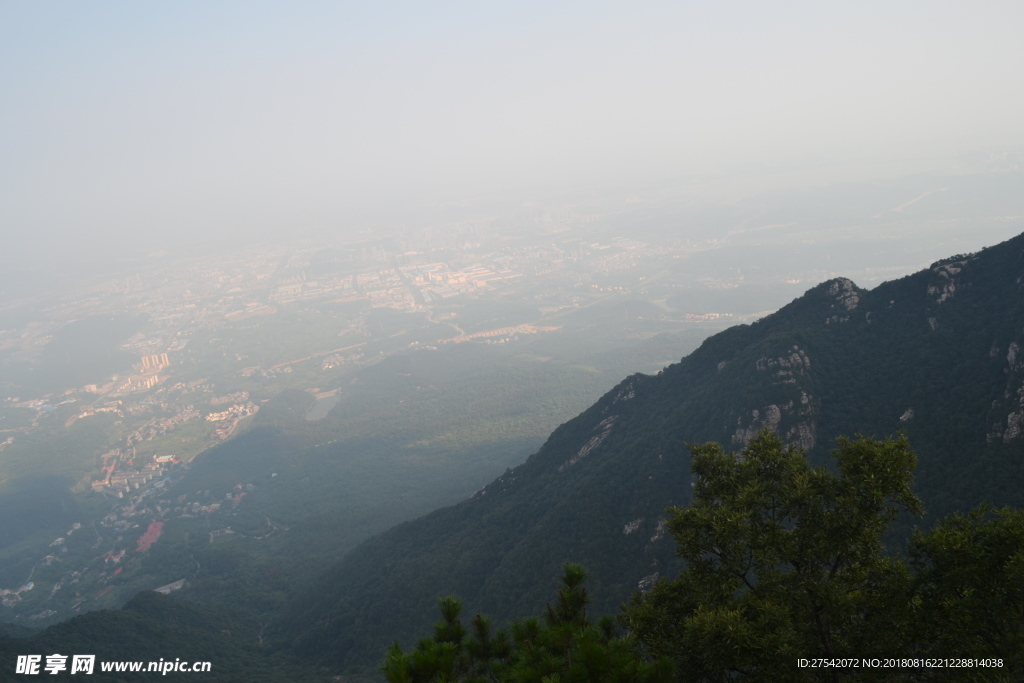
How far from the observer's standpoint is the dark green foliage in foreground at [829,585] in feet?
46.6

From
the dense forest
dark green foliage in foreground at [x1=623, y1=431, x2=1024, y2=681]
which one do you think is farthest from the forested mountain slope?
dark green foliage in foreground at [x1=623, y1=431, x2=1024, y2=681]

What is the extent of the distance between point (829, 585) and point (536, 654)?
766 cm

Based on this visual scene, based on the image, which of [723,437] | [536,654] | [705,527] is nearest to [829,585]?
[705,527]

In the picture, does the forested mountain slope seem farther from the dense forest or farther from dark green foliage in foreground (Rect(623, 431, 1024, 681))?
dark green foliage in foreground (Rect(623, 431, 1024, 681))

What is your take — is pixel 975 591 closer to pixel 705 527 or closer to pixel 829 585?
pixel 829 585

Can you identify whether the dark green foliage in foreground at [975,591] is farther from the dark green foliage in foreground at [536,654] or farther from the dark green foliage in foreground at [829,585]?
the dark green foliage in foreground at [536,654]

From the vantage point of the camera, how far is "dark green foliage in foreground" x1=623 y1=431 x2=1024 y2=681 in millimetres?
14219

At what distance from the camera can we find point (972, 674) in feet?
46.1

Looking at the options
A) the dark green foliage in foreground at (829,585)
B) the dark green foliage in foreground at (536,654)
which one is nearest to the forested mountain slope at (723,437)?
the dark green foliage in foreground at (829,585)

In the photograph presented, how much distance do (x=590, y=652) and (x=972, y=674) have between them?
29.3 feet

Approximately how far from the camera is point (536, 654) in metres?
14.9

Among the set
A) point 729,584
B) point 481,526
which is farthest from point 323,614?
point 729,584

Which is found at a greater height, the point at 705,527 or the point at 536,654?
the point at 705,527

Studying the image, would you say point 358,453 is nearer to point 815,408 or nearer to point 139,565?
point 139,565
